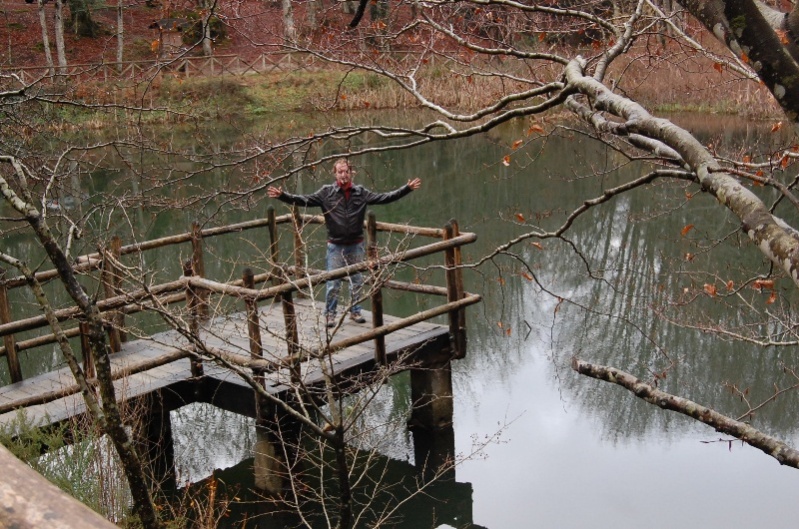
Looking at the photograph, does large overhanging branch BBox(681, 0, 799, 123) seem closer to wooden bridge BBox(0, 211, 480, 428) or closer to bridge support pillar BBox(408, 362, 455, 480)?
wooden bridge BBox(0, 211, 480, 428)

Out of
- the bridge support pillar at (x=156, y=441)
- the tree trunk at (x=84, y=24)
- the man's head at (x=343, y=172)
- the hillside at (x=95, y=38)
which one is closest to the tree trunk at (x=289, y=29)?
the man's head at (x=343, y=172)

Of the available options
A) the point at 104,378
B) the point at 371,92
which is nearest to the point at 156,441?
the point at 104,378

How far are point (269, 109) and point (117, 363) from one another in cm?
2348

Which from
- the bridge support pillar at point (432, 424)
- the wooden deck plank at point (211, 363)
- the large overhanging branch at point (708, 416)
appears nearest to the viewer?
the large overhanging branch at point (708, 416)

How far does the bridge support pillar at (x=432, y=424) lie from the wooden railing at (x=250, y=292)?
1.82 ft

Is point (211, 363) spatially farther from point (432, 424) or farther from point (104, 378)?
point (104, 378)

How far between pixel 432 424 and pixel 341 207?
2.74m

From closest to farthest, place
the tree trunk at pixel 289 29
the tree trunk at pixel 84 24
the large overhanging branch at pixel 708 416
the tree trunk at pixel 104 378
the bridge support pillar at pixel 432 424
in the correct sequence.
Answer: the large overhanging branch at pixel 708 416 → the tree trunk at pixel 104 378 → the tree trunk at pixel 289 29 → the bridge support pillar at pixel 432 424 → the tree trunk at pixel 84 24

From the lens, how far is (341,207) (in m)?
8.82

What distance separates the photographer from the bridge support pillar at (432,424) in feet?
32.9

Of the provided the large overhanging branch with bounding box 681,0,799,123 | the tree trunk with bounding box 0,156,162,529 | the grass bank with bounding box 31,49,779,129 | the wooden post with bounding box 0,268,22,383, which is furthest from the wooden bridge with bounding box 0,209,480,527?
the grass bank with bounding box 31,49,779,129

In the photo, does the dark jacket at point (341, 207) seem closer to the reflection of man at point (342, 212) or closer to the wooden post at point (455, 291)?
the reflection of man at point (342, 212)

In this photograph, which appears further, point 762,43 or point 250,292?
point 250,292

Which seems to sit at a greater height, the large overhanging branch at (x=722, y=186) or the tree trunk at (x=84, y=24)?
the tree trunk at (x=84, y=24)
